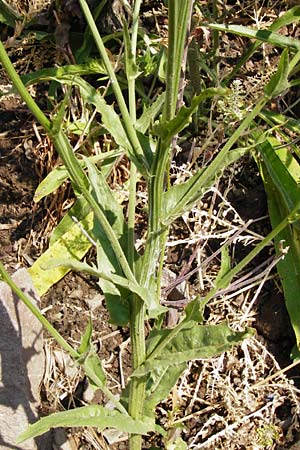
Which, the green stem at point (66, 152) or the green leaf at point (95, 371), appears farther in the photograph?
the green leaf at point (95, 371)

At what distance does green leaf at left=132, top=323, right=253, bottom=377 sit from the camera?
1341 mm

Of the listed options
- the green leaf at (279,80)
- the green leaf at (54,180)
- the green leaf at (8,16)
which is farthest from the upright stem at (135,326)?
the green leaf at (8,16)

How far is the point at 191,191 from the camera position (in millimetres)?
1331

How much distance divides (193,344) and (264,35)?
3.49 feet

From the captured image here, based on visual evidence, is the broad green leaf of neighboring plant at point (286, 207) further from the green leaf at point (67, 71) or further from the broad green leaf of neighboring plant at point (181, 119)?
the broad green leaf of neighboring plant at point (181, 119)

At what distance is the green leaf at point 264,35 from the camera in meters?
2.01

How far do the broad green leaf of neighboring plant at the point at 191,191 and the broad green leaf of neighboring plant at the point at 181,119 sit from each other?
0.15 metres

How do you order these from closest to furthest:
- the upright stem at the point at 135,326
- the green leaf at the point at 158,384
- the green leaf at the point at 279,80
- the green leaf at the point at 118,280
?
the green leaf at the point at 279,80
the green leaf at the point at 118,280
the upright stem at the point at 135,326
the green leaf at the point at 158,384

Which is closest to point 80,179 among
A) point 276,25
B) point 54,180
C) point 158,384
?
point 158,384

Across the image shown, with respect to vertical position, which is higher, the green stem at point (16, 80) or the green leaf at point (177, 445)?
the green stem at point (16, 80)

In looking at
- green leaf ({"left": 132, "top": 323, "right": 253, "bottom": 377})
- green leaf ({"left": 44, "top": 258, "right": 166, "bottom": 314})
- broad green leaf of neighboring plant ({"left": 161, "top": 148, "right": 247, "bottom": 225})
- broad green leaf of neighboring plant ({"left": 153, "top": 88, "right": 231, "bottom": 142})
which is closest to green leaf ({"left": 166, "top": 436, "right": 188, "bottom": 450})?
green leaf ({"left": 132, "top": 323, "right": 253, "bottom": 377})

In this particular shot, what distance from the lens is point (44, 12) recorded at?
91.4 inches

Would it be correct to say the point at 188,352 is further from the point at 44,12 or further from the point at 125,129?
the point at 44,12

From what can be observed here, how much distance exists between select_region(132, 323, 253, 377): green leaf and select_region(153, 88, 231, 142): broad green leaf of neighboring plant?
1.32ft
